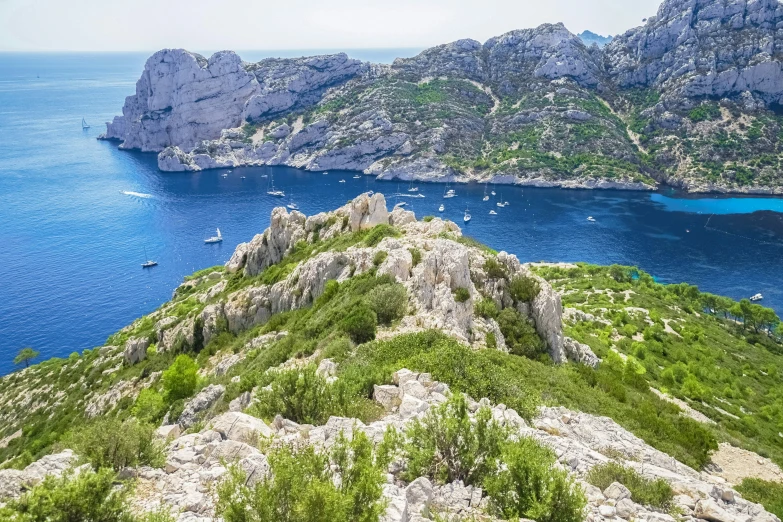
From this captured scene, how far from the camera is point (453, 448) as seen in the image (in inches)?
497

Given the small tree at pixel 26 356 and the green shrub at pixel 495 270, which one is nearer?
the green shrub at pixel 495 270

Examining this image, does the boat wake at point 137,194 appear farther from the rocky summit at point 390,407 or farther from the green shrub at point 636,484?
the green shrub at point 636,484

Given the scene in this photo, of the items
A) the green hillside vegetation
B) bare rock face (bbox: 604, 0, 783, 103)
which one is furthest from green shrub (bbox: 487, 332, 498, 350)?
bare rock face (bbox: 604, 0, 783, 103)

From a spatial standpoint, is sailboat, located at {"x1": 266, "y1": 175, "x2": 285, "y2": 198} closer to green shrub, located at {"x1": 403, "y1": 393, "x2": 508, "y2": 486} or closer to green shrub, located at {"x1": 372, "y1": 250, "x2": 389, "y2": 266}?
green shrub, located at {"x1": 372, "y1": 250, "x2": 389, "y2": 266}

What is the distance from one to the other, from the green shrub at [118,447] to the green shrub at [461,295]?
2067 centimetres

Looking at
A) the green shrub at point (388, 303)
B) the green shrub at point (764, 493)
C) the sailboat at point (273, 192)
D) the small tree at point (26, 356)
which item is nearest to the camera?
the green shrub at point (764, 493)

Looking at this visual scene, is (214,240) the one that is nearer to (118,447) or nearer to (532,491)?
(118,447)

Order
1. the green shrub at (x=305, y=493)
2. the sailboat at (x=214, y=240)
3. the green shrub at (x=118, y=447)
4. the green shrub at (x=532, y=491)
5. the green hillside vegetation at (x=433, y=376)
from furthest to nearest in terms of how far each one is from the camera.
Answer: the sailboat at (x=214, y=240) → the green hillside vegetation at (x=433, y=376) → the green shrub at (x=118, y=447) → the green shrub at (x=532, y=491) → the green shrub at (x=305, y=493)

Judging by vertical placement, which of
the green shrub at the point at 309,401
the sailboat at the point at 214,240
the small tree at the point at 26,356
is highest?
the green shrub at the point at 309,401

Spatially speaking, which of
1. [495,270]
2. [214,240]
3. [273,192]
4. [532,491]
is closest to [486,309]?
[495,270]

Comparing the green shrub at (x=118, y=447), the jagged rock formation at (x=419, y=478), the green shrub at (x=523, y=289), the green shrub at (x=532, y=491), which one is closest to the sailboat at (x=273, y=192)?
the green shrub at (x=523, y=289)

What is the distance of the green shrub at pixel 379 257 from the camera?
36.3 meters

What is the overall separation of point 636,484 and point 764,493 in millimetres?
10331

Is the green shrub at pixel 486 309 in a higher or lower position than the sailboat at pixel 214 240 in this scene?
higher
